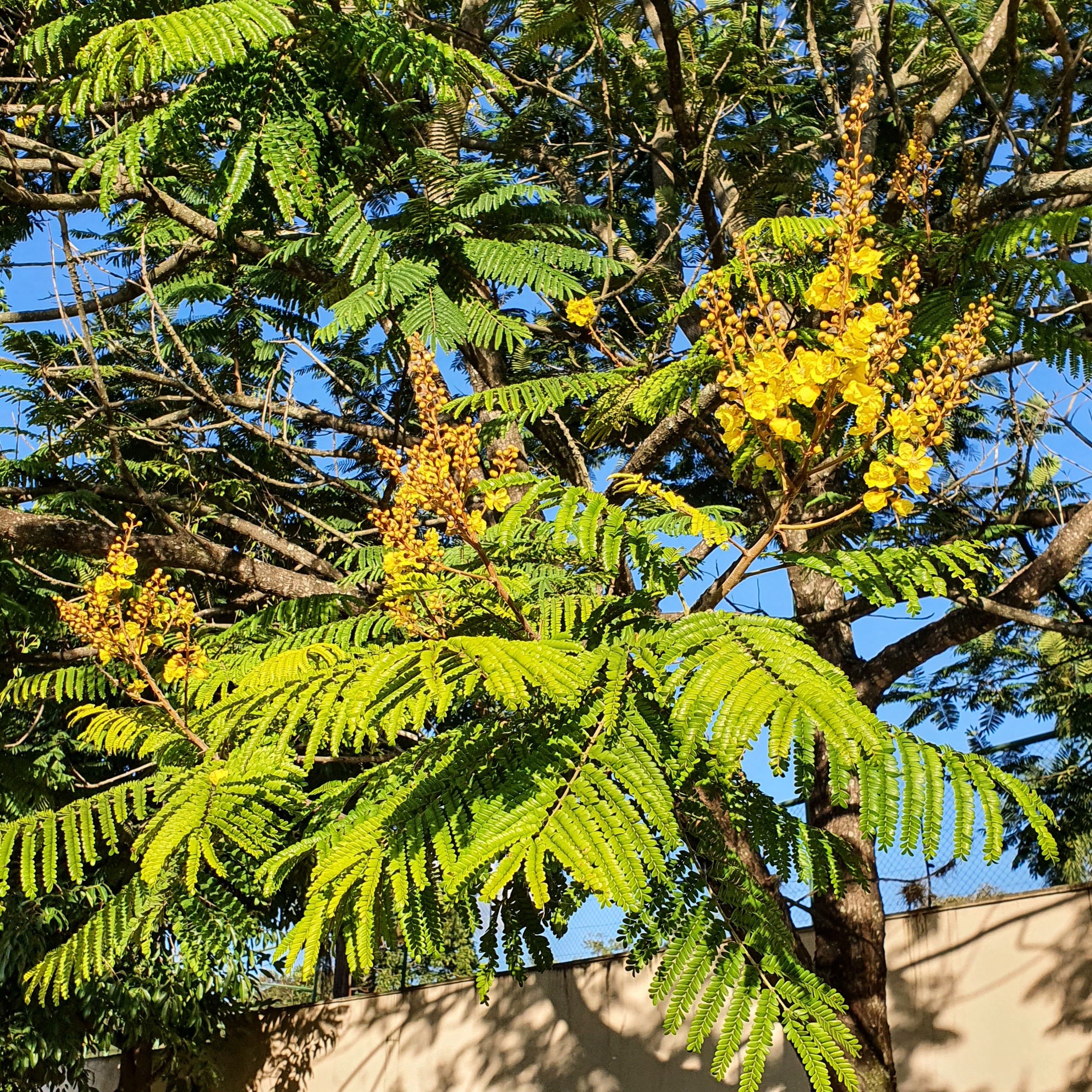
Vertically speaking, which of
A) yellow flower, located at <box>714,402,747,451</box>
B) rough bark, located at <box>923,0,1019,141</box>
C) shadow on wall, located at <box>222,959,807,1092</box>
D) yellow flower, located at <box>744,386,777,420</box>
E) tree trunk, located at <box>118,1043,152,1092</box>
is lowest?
tree trunk, located at <box>118,1043,152,1092</box>

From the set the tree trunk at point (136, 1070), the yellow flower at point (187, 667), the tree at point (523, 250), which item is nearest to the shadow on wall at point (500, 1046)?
the tree trunk at point (136, 1070)

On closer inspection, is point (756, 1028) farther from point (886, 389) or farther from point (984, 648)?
point (984, 648)

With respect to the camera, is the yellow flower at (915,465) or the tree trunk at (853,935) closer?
the yellow flower at (915,465)

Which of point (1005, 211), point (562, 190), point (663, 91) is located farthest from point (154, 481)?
point (1005, 211)

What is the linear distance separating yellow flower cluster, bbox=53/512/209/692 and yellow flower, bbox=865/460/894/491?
2449 millimetres

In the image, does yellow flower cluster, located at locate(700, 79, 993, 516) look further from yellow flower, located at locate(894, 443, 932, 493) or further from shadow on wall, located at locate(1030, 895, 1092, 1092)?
shadow on wall, located at locate(1030, 895, 1092, 1092)

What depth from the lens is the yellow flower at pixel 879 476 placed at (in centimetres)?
201

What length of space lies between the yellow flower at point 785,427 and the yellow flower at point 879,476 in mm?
155

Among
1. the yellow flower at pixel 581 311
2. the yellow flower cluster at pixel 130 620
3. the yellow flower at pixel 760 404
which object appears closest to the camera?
the yellow flower at pixel 760 404

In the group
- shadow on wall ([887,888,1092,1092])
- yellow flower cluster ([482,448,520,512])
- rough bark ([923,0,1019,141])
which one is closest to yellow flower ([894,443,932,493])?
yellow flower cluster ([482,448,520,512])

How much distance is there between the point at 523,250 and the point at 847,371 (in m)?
2.13

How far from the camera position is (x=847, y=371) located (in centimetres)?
200

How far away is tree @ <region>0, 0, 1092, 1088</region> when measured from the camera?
3490mm

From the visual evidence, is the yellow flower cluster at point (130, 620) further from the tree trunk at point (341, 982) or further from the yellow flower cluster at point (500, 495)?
the tree trunk at point (341, 982)
